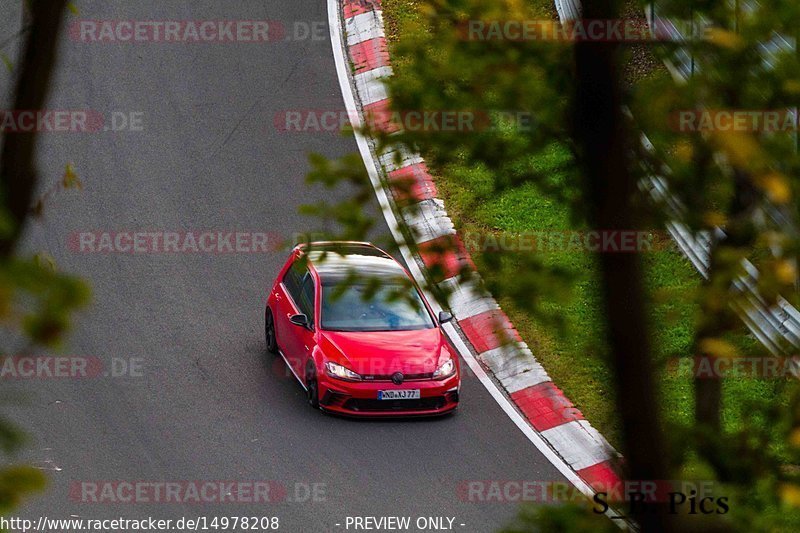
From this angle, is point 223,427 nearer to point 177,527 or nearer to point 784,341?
point 177,527

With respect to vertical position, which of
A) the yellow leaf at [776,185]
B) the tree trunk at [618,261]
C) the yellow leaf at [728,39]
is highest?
the yellow leaf at [728,39]

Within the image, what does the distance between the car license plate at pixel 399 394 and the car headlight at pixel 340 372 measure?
0.30 m

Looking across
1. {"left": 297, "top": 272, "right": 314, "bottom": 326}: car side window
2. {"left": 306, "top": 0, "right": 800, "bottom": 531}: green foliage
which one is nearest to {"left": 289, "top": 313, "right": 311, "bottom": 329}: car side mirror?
{"left": 297, "top": 272, "right": 314, "bottom": 326}: car side window

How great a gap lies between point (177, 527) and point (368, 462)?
80.5 inches

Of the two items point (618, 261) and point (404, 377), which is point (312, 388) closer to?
point (404, 377)

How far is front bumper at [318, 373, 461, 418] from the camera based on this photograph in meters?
12.4

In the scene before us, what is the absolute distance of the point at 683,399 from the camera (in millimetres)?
12664

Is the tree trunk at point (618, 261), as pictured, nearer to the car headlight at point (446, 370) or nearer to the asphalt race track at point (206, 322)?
the asphalt race track at point (206, 322)

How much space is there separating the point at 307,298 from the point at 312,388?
108 cm

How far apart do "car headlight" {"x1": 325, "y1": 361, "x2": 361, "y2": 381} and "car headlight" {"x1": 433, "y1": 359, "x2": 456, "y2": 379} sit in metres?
0.83

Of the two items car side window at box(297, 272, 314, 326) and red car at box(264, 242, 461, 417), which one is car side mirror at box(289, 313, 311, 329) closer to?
red car at box(264, 242, 461, 417)

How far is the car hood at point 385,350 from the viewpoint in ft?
40.6

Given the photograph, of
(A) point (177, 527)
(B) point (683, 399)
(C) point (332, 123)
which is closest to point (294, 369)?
(A) point (177, 527)

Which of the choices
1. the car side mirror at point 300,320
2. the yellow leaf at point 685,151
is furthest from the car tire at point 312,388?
the yellow leaf at point 685,151
